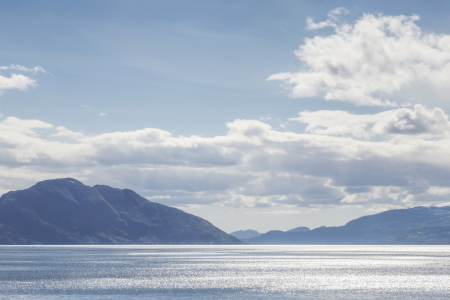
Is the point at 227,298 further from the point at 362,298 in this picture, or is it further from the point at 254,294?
the point at 362,298

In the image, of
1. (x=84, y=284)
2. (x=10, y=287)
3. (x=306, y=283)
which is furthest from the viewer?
(x=306, y=283)

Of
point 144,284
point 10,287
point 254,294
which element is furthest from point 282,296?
point 10,287

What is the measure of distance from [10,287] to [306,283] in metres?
85.5

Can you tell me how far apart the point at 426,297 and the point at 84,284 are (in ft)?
301

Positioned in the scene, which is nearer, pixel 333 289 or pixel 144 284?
pixel 333 289

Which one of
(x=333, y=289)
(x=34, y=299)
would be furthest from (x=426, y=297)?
(x=34, y=299)

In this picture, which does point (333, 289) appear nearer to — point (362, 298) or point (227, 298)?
point (362, 298)

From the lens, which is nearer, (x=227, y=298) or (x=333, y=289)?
(x=227, y=298)

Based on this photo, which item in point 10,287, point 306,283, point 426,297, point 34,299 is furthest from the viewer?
point 306,283

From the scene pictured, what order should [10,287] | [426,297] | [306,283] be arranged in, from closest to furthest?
[426,297] → [10,287] → [306,283]

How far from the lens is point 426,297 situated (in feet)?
360

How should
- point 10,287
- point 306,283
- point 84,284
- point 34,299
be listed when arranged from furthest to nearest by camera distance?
point 306,283 < point 84,284 < point 10,287 < point 34,299

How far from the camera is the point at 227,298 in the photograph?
352 feet

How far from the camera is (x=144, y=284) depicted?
138750 millimetres
